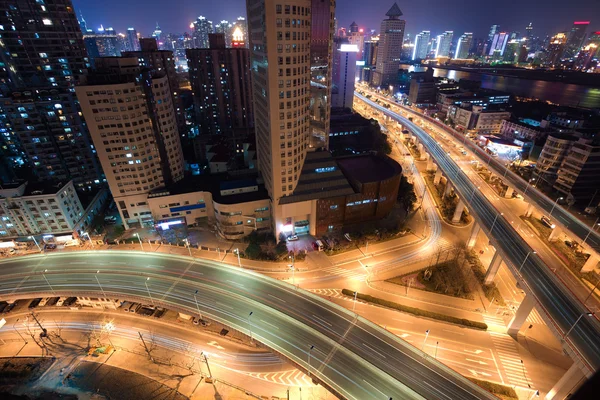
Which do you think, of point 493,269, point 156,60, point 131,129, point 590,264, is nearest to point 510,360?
point 493,269

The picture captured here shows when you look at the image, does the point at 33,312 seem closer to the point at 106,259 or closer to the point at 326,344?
the point at 106,259

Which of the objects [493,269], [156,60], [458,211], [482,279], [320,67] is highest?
[156,60]

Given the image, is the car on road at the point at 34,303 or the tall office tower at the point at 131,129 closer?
the car on road at the point at 34,303

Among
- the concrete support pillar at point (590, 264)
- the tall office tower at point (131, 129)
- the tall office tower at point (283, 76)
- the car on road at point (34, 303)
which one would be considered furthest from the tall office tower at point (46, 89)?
the concrete support pillar at point (590, 264)

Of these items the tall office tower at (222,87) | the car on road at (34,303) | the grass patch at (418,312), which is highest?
the tall office tower at (222,87)

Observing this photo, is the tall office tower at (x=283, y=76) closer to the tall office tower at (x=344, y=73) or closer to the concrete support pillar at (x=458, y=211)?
the concrete support pillar at (x=458, y=211)

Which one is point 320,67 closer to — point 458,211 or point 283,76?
point 283,76

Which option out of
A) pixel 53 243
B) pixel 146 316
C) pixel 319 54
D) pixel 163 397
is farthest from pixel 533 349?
pixel 53 243
